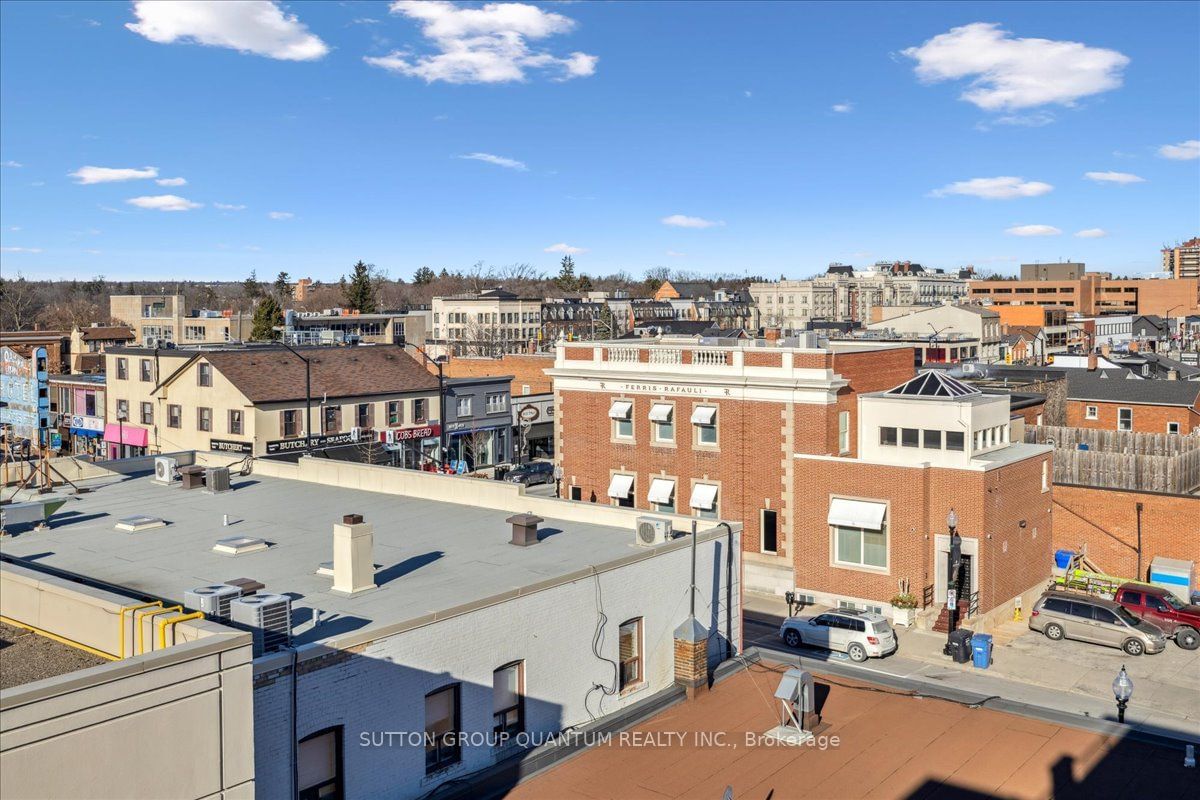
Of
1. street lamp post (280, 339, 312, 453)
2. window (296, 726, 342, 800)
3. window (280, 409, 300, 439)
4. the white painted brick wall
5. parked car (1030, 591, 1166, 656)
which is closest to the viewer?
the white painted brick wall

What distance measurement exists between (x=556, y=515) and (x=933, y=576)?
16.4 m

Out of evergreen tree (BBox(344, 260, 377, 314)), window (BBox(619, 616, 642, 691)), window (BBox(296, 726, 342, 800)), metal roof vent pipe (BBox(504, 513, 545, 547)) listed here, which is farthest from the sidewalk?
evergreen tree (BBox(344, 260, 377, 314))

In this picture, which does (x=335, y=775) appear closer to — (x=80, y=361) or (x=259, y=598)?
(x=259, y=598)

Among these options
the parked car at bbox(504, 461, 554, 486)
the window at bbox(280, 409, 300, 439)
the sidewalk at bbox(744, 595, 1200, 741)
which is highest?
the window at bbox(280, 409, 300, 439)

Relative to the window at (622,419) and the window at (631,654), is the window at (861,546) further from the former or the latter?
the window at (631,654)

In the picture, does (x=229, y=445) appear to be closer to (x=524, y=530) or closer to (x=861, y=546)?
(x=861, y=546)

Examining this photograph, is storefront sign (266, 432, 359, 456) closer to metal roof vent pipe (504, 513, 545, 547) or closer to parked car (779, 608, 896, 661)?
parked car (779, 608, 896, 661)

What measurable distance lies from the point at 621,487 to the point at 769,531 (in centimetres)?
686

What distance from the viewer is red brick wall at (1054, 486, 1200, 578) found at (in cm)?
3728

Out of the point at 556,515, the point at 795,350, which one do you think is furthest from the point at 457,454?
the point at 556,515

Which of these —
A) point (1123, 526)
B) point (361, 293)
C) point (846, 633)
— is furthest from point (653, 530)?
point (361, 293)

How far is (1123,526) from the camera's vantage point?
38750 millimetres

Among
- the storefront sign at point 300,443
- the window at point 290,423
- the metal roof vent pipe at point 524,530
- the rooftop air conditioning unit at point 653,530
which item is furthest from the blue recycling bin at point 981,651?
the window at point 290,423

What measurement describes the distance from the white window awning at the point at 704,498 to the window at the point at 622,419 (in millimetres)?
4169
